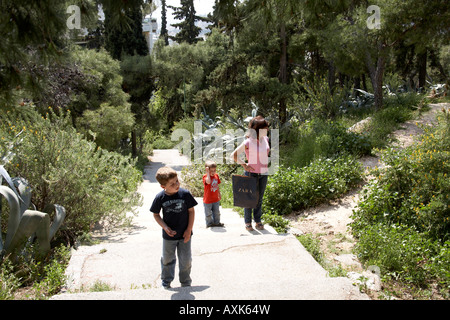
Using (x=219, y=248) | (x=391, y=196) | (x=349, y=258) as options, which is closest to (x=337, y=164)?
(x=391, y=196)

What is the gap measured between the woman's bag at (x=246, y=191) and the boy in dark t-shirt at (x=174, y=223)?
68.8 inches

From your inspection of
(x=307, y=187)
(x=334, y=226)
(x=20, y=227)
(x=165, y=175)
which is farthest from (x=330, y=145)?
(x=20, y=227)

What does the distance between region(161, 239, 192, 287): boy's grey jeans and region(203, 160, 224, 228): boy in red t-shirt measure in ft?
6.84

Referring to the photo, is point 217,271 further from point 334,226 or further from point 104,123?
point 104,123

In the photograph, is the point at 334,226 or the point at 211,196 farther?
the point at 334,226

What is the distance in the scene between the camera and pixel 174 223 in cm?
340

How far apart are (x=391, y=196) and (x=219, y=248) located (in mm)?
2490

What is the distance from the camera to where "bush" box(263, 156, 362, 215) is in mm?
6688

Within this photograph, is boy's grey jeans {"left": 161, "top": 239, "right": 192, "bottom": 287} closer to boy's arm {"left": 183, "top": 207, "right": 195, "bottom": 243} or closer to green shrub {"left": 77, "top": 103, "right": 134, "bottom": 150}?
boy's arm {"left": 183, "top": 207, "right": 195, "bottom": 243}

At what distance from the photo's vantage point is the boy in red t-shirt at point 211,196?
18.1 ft

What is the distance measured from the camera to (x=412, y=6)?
335 inches

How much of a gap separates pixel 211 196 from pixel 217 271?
187 cm

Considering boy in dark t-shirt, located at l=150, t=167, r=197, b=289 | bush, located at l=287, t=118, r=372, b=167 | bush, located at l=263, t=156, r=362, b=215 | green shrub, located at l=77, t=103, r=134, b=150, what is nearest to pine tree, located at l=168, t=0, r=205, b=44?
green shrub, located at l=77, t=103, r=134, b=150
